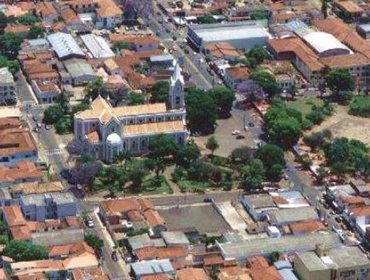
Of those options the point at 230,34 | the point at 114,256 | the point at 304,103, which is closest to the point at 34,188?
the point at 114,256

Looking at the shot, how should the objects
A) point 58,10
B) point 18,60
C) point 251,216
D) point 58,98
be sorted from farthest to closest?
1. point 58,10
2. point 18,60
3. point 58,98
4. point 251,216

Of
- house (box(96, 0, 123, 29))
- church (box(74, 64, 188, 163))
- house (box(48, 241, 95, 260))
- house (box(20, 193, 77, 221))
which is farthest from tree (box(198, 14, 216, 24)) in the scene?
house (box(48, 241, 95, 260))

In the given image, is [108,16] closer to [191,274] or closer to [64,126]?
[64,126]

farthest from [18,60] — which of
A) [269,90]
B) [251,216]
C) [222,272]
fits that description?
[222,272]

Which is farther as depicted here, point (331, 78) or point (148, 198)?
point (331, 78)

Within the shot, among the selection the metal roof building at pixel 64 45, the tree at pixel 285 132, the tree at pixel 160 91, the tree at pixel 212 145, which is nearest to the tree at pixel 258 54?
the tree at pixel 160 91

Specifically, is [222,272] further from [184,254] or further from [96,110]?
[96,110]

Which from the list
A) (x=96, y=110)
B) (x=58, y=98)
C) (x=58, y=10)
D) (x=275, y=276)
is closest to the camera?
(x=275, y=276)
